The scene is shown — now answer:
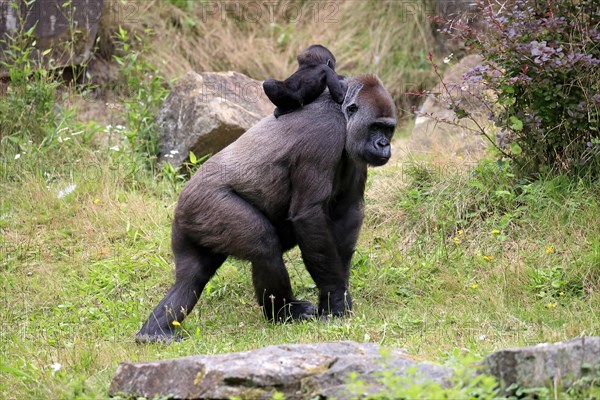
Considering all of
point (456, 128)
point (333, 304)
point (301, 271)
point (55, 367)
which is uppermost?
point (456, 128)

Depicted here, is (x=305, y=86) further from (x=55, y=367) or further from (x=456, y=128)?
(x=456, y=128)

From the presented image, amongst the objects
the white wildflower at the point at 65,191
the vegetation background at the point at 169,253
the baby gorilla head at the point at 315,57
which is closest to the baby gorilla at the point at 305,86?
the baby gorilla head at the point at 315,57

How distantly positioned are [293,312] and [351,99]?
1.51 metres

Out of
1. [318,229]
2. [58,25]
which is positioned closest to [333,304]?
[318,229]

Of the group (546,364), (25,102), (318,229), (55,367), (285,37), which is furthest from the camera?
(285,37)

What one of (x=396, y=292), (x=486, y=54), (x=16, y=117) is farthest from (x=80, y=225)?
(x=486, y=54)

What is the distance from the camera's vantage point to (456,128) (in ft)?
29.2

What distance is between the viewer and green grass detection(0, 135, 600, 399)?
16.8 feet

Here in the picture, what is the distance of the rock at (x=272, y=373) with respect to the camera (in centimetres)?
372

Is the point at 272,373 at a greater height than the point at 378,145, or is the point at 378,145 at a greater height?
the point at 378,145

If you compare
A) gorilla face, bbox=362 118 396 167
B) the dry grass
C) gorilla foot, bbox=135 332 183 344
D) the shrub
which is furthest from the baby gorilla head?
the dry grass

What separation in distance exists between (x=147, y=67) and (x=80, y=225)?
2.81 meters

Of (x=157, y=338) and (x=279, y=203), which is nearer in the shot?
(x=157, y=338)

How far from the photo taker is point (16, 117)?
8680 millimetres
